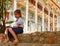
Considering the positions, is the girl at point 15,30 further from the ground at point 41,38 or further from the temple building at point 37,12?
the temple building at point 37,12

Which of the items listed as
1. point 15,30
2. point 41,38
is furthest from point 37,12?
point 41,38

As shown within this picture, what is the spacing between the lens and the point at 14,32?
16.7 ft

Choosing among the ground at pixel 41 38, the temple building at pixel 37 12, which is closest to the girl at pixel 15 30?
the ground at pixel 41 38

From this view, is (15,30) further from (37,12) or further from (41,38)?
(37,12)

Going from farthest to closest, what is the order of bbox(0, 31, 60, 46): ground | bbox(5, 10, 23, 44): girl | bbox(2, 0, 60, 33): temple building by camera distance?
1. bbox(2, 0, 60, 33): temple building
2. bbox(5, 10, 23, 44): girl
3. bbox(0, 31, 60, 46): ground

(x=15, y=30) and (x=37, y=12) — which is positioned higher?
(x=37, y=12)

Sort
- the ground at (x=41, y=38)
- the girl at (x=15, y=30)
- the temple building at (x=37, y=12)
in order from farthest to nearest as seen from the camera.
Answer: the temple building at (x=37, y=12) < the girl at (x=15, y=30) < the ground at (x=41, y=38)

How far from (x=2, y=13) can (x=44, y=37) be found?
3134 mm

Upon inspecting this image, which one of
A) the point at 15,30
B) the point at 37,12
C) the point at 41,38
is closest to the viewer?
the point at 41,38

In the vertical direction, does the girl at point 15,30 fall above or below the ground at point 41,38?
above

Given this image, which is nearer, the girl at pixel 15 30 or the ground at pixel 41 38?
the ground at pixel 41 38

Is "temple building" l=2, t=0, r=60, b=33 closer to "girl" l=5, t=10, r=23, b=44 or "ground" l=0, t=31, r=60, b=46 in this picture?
"girl" l=5, t=10, r=23, b=44

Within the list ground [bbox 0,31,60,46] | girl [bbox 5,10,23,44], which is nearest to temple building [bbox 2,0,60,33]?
girl [bbox 5,10,23,44]

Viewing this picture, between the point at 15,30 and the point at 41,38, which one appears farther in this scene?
the point at 15,30
